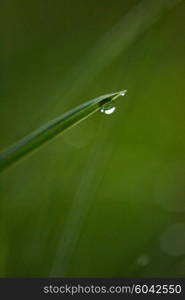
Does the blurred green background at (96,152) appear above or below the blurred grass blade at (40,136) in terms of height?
above

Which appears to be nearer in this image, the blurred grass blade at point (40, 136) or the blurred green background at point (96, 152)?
the blurred grass blade at point (40, 136)

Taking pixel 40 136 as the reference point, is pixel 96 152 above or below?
above

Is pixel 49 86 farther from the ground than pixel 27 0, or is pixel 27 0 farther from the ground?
pixel 27 0

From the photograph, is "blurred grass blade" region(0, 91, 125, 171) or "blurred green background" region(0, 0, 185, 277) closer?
"blurred grass blade" region(0, 91, 125, 171)

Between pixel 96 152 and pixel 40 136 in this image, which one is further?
pixel 96 152

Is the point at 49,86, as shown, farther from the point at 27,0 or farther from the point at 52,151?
the point at 27,0

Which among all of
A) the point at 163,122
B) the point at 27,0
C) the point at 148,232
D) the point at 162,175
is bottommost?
the point at 148,232

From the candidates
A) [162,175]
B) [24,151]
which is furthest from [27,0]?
[24,151]

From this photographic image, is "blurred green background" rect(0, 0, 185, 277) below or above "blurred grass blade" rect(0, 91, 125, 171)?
above
